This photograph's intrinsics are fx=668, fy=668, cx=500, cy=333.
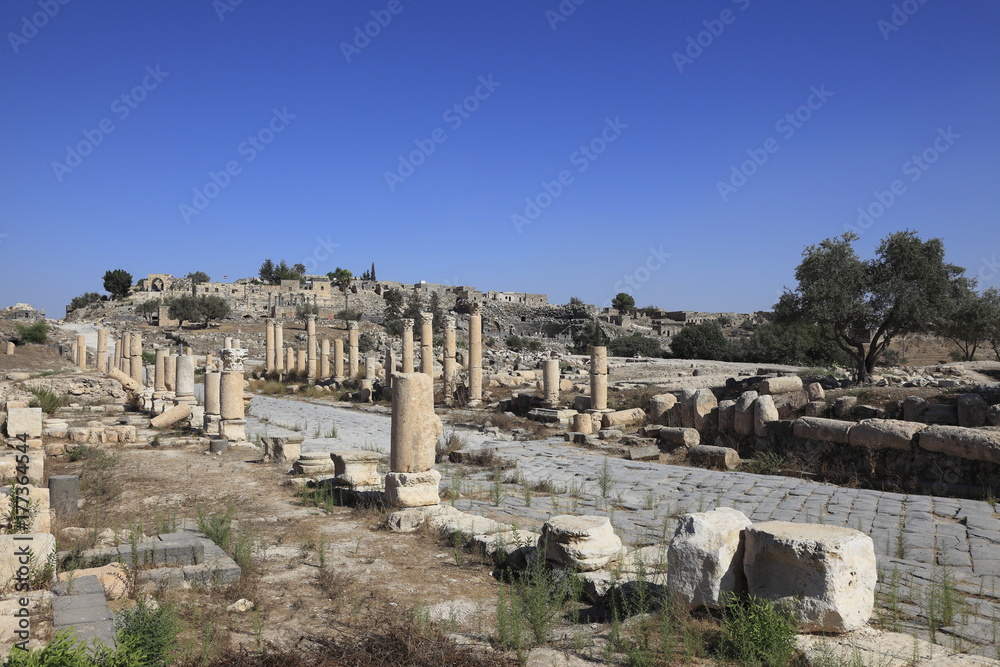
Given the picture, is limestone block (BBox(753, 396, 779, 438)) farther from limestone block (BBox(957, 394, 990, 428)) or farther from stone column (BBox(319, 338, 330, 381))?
stone column (BBox(319, 338, 330, 381))

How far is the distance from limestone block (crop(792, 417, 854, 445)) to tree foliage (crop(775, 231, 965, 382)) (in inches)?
511

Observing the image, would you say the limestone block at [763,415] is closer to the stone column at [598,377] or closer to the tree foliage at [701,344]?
the stone column at [598,377]

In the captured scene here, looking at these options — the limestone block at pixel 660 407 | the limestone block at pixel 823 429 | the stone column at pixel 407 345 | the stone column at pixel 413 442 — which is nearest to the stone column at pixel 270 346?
the stone column at pixel 407 345

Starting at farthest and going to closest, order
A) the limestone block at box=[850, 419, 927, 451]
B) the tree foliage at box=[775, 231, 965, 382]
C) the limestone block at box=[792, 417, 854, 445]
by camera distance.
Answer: the tree foliage at box=[775, 231, 965, 382] → the limestone block at box=[792, 417, 854, 445] → the limestone block at box=[850, 419, 927, 451]

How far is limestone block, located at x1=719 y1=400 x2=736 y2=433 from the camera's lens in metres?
13.5

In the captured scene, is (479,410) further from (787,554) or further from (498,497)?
(787,554)

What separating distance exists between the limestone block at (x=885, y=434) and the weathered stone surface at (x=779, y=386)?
4.96 m

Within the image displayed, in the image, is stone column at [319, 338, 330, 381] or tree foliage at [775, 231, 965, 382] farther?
stone column at [319, 338, 330, 381]

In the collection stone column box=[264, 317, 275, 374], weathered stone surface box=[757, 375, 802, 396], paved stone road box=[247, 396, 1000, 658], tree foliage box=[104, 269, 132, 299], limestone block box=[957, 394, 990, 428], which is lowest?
paved stone road box=[247, 396, 1000, 658]

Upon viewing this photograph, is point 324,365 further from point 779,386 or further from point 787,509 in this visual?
point 787,509

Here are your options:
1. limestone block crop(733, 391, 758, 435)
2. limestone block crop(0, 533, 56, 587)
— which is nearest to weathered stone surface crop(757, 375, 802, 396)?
limestone block crop(733, 391, 758, 435)

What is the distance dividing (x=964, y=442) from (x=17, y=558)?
1055 cm

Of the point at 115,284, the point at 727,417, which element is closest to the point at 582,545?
the point at 727,417

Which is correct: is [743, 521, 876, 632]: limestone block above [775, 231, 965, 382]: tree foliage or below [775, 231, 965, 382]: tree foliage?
below
